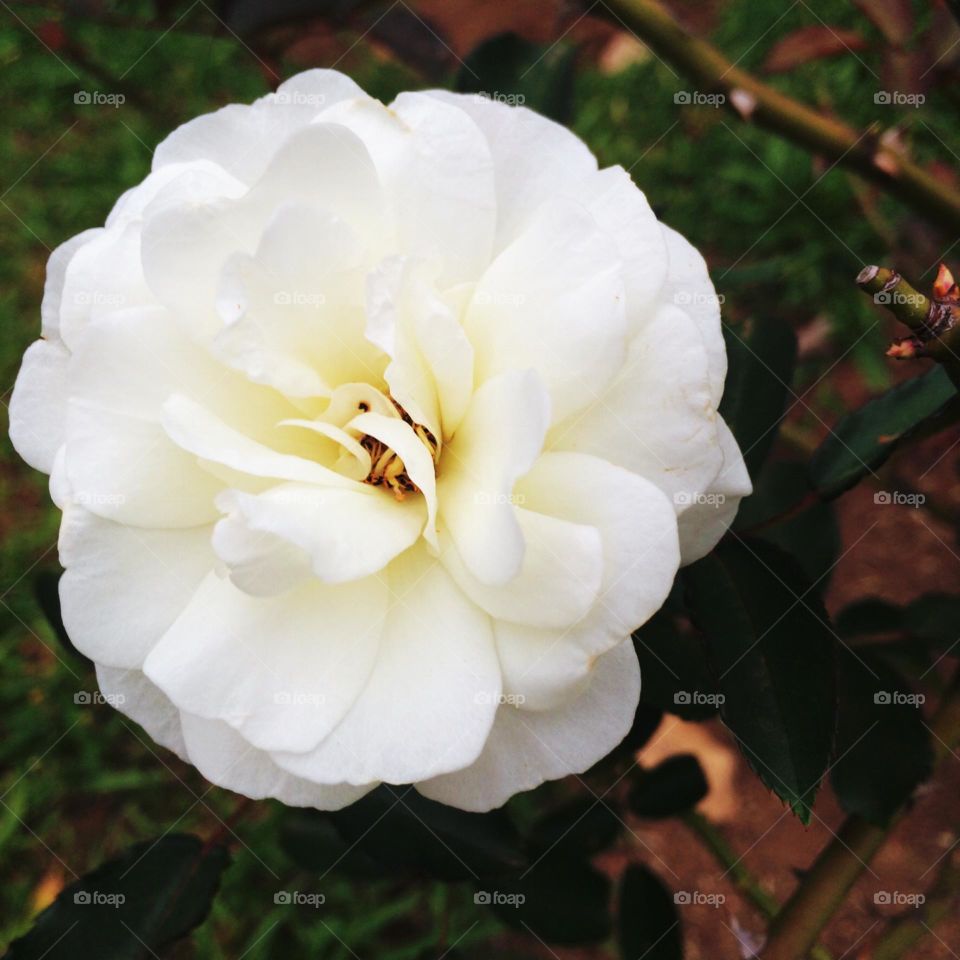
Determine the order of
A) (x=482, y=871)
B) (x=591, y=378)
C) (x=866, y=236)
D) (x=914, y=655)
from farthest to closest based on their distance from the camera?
(x=866, y=236), (x=914, y=655), (x=482, y=871), (x=591, y=378)

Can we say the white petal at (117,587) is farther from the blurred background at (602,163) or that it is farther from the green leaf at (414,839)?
the blurred background at (602,163)

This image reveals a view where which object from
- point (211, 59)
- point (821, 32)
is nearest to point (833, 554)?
point (821, 32)

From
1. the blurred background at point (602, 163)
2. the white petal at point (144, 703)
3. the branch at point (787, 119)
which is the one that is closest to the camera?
the white petal at point (144, 703)

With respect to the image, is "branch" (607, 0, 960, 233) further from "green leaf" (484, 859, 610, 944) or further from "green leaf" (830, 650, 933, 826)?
"green leaf" (484, 859, 610, 944)

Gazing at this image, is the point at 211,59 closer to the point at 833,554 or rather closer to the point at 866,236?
the point at 866,236

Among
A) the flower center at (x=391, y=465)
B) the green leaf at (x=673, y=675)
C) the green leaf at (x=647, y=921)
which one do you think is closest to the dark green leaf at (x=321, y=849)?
the green leaf at (x=647, y=921)

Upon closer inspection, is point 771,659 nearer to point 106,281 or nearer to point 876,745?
point 876,745

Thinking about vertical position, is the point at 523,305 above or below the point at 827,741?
above
